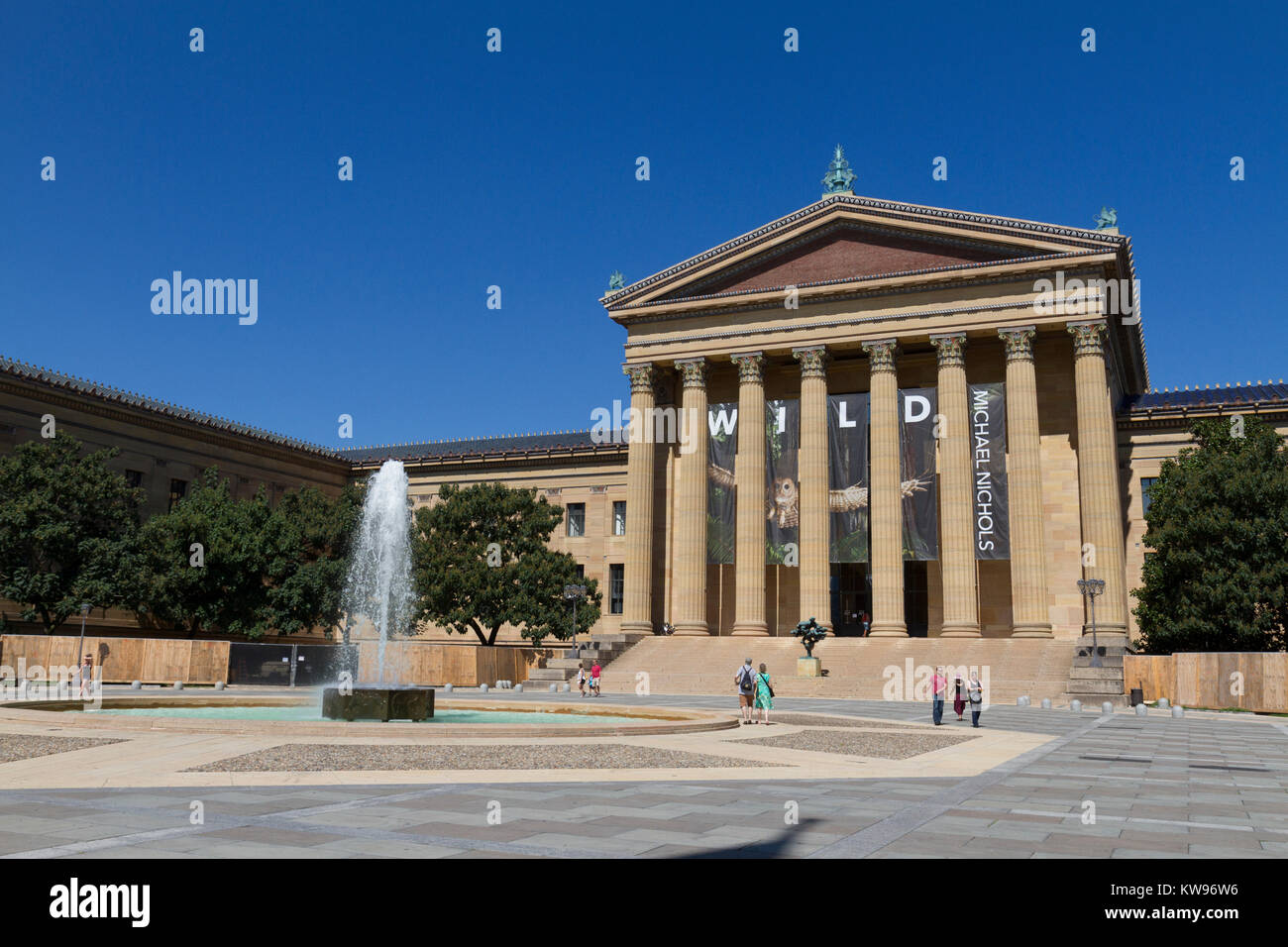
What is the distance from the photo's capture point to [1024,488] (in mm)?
49188

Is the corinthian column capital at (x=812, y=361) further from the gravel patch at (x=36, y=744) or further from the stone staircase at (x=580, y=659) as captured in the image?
the gravel patch at (x=36, y=744)

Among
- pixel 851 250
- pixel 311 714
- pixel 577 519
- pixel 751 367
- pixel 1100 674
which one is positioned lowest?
pixel 1100 674

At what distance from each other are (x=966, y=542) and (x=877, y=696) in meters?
10.9

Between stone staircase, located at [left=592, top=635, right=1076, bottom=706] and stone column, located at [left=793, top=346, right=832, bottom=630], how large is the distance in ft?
8.97

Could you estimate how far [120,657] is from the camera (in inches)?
1747

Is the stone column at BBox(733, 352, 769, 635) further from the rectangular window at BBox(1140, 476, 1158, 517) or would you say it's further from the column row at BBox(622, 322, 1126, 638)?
the rectangular window at BBox(1140, 476, 1158, 517)

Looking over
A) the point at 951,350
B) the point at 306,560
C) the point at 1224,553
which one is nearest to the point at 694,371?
the point at 951,350

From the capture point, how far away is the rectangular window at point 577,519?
225 ft

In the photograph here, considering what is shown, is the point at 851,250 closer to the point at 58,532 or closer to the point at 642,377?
the point at 642,377

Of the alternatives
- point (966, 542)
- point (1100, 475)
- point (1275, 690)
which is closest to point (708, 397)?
point (966, 542)

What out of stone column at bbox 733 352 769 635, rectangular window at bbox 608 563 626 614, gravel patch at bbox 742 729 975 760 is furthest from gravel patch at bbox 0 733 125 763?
rectangular window at bbox 608 563 626 614

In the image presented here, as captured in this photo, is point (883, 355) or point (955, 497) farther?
point (883, 355)

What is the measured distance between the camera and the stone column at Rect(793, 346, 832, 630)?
170ft

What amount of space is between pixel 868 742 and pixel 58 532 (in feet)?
131
